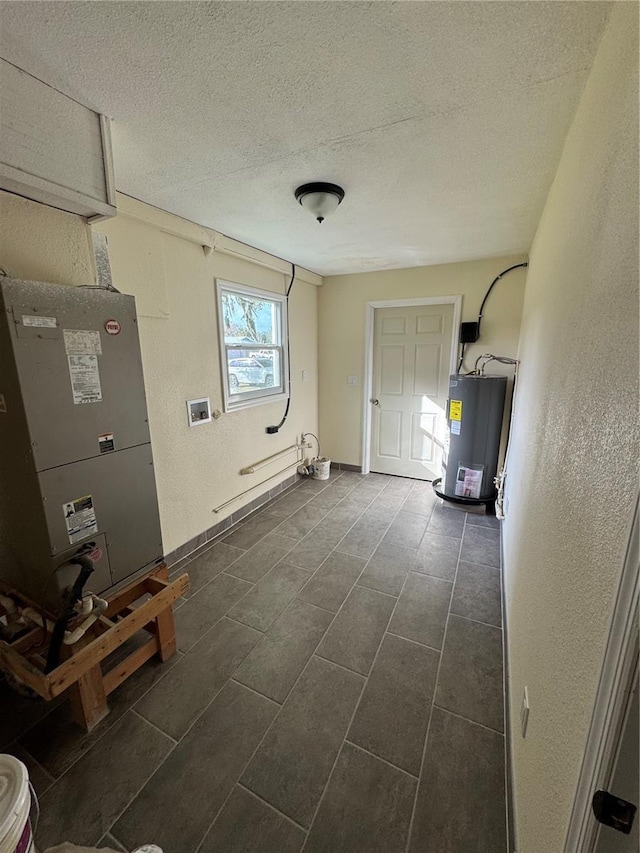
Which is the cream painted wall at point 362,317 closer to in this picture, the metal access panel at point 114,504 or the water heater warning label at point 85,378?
the metal access panel at point 114,504

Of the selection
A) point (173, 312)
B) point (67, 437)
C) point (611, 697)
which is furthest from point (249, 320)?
point (611, 697)

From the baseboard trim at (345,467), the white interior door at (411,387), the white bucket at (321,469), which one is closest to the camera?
the white interior door at (411,387)

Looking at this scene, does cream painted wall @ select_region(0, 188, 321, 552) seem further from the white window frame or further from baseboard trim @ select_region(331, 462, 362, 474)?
baseboard trim @ select_region(331, 462, 362, 474)

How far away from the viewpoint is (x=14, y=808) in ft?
2.65

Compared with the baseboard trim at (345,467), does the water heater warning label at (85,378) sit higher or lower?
higher

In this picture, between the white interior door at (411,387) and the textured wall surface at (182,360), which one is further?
the white interior door at (411,387)

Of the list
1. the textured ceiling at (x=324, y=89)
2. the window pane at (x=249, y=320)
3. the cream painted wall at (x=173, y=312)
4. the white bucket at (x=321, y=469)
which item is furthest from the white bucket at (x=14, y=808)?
the white bucket at (x=321, y=469)

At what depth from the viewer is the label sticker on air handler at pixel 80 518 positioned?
1485 millimetres

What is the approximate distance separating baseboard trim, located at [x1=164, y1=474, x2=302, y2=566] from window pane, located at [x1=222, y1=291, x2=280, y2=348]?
1461 mm

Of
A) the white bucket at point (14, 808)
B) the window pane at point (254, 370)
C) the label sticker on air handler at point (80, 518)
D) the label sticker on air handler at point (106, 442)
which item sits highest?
the window pane at point (254, 370)

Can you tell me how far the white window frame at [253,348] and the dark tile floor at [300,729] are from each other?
4.72 ft

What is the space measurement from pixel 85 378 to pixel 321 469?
2974mm

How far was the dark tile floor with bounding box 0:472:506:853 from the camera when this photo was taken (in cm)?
115

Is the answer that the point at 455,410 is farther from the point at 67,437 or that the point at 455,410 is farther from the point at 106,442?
the point at 67,437
